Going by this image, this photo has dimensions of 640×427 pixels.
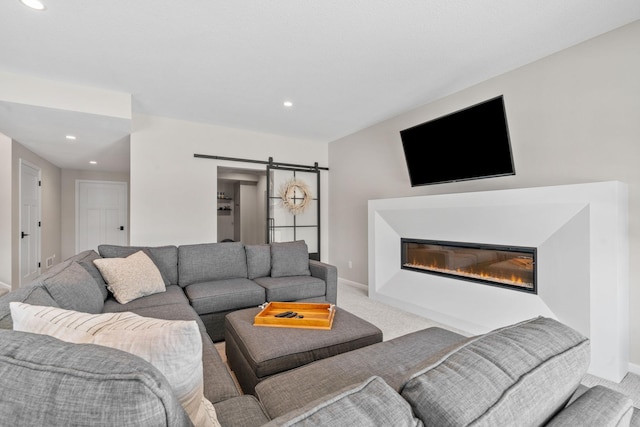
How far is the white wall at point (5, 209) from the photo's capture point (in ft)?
13.2

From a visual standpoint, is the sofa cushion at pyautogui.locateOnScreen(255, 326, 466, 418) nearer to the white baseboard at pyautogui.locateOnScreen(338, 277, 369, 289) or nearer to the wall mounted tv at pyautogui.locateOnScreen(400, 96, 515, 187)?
the wall mounted tv at pyautogui.locateOnScreen(400, 96, 515, 187)

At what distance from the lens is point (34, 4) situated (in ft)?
6.16

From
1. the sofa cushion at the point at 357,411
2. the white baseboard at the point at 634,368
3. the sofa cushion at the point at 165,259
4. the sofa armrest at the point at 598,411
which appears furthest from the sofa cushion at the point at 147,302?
the white baseboard at the point at 634,368

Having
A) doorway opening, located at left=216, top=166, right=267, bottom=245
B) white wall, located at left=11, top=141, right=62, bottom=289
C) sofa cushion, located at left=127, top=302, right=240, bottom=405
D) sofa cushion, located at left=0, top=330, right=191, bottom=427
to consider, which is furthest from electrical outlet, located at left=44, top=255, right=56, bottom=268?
sofa cushion, located at left=0, top=330, right=191, bottom=427

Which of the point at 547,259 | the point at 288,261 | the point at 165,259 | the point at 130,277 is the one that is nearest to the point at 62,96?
the point at 165,259

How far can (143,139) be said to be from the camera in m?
3.88

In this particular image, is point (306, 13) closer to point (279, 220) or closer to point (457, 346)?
point (457, 346)

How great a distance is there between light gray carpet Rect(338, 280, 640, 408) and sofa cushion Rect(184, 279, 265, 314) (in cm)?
123

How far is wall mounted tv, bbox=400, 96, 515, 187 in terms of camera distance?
2.60 m

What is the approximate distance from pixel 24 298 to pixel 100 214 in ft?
20.8

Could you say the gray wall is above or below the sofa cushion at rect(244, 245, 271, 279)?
above

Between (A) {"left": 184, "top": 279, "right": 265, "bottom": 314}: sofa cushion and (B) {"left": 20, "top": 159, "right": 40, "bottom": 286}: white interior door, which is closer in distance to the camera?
(A) {"left": 184, "top": 279, "right": 265, "bottom": 314}: sofa cushion

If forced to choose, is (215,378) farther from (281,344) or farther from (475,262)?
(475,262)

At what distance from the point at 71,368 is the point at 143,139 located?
13.5 feet
